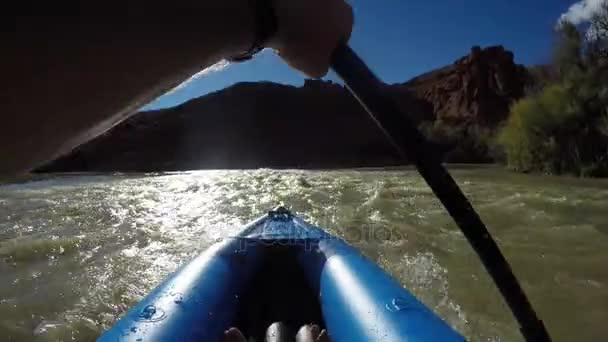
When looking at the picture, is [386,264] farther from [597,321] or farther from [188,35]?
[188,35]

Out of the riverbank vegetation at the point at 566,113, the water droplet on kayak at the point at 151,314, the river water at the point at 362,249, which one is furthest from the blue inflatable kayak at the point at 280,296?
the riverbank vegetation at the point at 566,113

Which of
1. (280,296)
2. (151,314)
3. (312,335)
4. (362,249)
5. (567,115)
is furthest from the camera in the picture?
(567,115)

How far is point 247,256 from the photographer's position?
10.2 feet

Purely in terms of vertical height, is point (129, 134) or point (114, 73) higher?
point (129, 134)

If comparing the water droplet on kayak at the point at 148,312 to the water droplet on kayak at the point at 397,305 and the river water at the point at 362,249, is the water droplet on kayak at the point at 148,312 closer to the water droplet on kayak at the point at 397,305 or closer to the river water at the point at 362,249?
the water droplet on kayak at the point at 397,305

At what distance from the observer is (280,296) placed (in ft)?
10.2

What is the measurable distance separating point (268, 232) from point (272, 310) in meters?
0.83

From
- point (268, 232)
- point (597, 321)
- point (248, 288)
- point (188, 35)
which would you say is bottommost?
point (597, 321)

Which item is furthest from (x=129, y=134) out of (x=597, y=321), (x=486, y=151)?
(x=597, y=321)

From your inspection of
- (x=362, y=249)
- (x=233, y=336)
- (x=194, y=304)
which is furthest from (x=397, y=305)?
(x=362, y=249)

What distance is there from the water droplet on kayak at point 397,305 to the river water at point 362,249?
1.19 metres

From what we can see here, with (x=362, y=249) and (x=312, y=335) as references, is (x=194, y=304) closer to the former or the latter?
(x=312, y=335)

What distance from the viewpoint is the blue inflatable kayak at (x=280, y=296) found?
72.6 inches

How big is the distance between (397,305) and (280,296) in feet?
4.26
